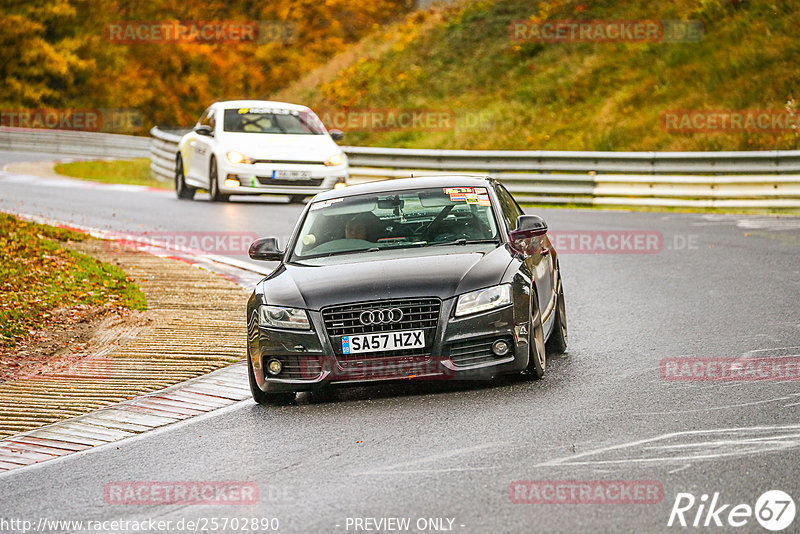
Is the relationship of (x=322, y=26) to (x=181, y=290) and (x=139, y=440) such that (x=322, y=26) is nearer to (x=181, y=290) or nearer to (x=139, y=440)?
(x=181, y=290)

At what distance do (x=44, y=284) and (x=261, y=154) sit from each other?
9.42 metres

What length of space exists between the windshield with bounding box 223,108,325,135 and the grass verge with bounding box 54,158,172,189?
6.18m

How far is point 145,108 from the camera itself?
65938 millimetres

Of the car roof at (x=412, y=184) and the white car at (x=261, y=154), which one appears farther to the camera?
the white car at (x=261, y=154)

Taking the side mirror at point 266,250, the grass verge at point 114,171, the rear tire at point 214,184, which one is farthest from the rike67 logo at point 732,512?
the grass verge at point 114,171

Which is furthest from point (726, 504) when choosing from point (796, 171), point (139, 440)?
point (796, 171)

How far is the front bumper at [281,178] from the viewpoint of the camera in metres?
23.3

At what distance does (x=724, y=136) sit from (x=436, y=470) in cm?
2282
